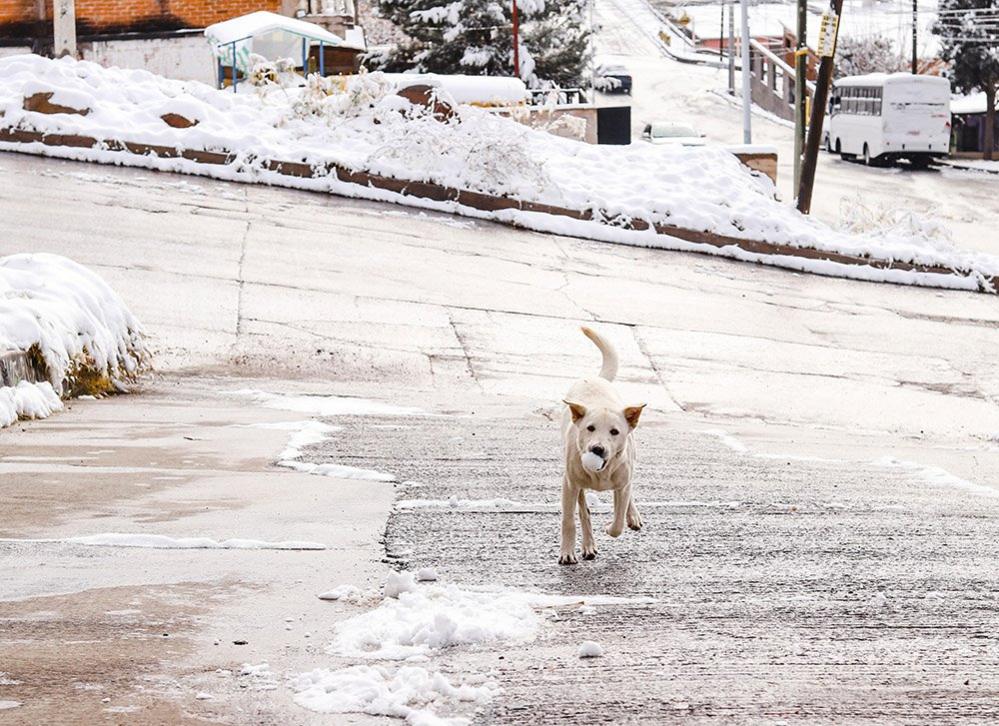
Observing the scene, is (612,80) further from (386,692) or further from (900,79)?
(386,692)

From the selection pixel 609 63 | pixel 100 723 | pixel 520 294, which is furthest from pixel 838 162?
pixel 100 723

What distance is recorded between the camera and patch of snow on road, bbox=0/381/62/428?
34.8ft

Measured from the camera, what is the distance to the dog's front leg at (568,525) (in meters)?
6.52

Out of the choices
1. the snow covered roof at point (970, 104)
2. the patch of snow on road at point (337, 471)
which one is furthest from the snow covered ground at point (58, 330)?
the snow covered roof at point (970, 104)

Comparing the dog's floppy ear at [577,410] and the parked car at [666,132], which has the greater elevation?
the parked car at [666,132]

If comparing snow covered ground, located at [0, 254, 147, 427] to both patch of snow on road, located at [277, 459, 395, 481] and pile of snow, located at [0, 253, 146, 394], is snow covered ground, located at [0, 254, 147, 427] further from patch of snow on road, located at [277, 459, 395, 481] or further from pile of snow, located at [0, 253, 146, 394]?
patch of snow on road, located at [277, 459, 395, 481]

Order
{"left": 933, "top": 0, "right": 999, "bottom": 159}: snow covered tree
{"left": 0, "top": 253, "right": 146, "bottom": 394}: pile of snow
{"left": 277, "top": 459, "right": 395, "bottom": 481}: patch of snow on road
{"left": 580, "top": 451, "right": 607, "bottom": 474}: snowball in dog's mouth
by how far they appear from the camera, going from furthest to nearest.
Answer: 1. {"left": 933, "top": 0, "right": 999, "bottom": 159}: snow covered tree
2. {"left": 0, "top": 253, "right": 146, "bottom": 394}: pile of snow
3. {"left": 277, "top": 459, "right": 395, "bottom": 481}: patch of snow on road
4. {"left": 580, "top": 451, "right": 607, "bottom": 474}: snowball in dog's mouth

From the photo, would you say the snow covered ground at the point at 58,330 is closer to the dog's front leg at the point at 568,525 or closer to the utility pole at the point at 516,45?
the dog's front leg at the point at 568,525

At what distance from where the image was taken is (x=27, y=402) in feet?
36.1

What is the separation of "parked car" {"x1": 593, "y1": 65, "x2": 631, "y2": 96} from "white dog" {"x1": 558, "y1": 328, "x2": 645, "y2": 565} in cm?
5788

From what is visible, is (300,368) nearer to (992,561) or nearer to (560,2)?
(992,561)

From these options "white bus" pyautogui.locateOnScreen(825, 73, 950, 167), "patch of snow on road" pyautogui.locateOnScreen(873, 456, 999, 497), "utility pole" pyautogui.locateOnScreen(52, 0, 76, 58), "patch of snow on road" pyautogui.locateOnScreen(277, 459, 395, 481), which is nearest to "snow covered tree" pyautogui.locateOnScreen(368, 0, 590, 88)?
"utility pole" pyautogui.locateOnScreen(52, 0, 76, 58)

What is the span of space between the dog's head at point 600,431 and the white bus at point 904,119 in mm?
51487

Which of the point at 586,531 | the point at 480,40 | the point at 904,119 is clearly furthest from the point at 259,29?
the point at 586,531
